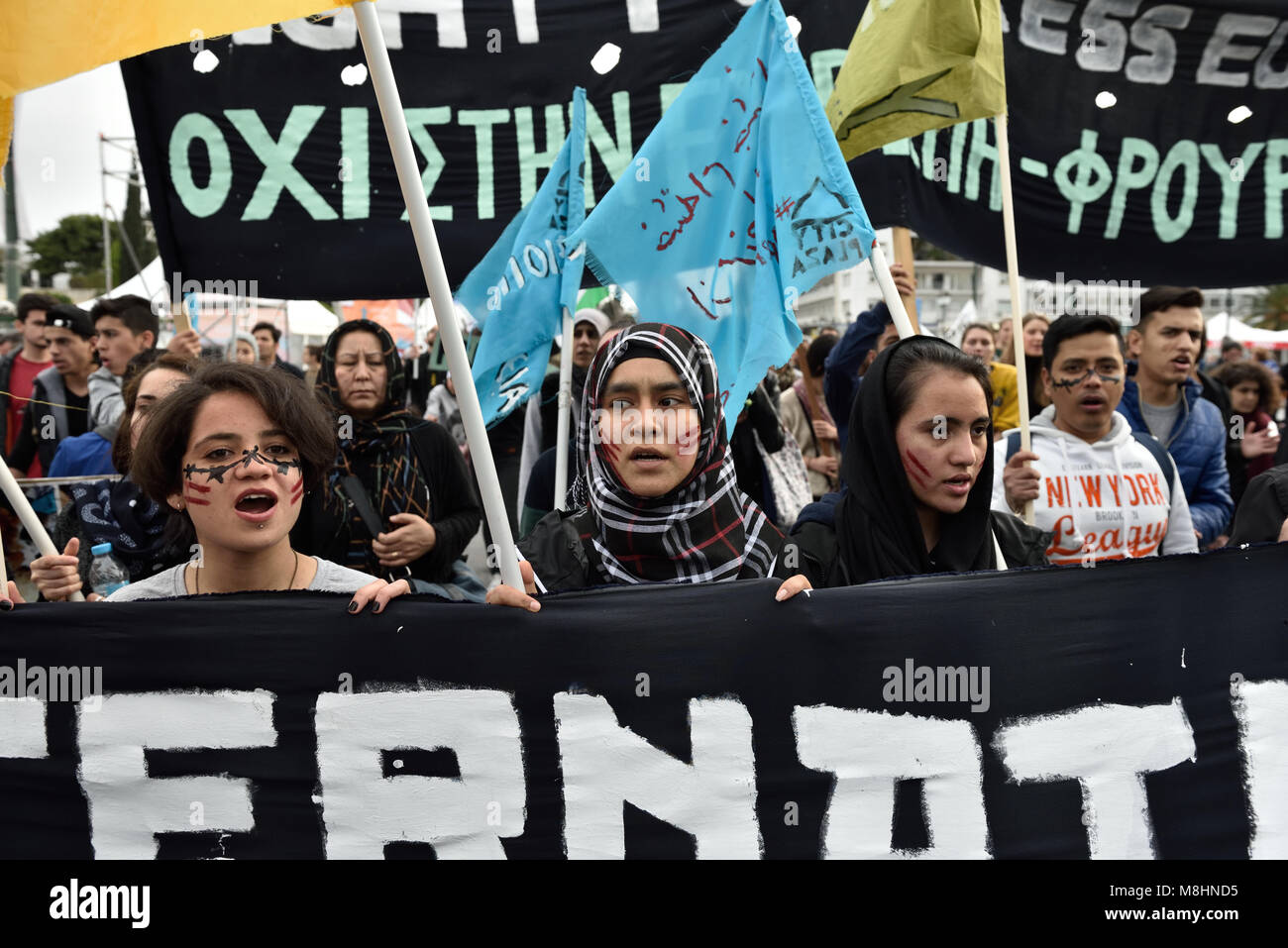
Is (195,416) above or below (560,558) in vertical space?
above

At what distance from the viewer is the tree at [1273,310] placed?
153 feet

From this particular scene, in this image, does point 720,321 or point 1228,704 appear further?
point 720,321

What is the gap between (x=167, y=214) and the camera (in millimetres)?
4836

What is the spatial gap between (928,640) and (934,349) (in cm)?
76

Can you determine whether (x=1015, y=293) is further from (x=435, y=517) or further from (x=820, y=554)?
(x=435, y=517)

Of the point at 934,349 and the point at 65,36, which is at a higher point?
the point at 65,36

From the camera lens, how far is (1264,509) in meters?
3.03

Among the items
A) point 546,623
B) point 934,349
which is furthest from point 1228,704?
point 546,623

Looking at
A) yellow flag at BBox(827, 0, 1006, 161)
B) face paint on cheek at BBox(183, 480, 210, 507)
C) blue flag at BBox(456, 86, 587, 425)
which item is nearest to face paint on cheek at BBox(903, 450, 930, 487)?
yellow flag at BBox(827, 0, 1006, 161)

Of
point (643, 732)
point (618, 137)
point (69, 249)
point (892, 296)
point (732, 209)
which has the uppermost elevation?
point (69, 249)

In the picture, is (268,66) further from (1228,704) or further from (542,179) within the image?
(1228,704)

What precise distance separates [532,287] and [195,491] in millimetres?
2532

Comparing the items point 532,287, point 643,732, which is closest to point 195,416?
point 643,732

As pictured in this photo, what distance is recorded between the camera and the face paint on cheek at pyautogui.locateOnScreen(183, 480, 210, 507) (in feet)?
8.59
